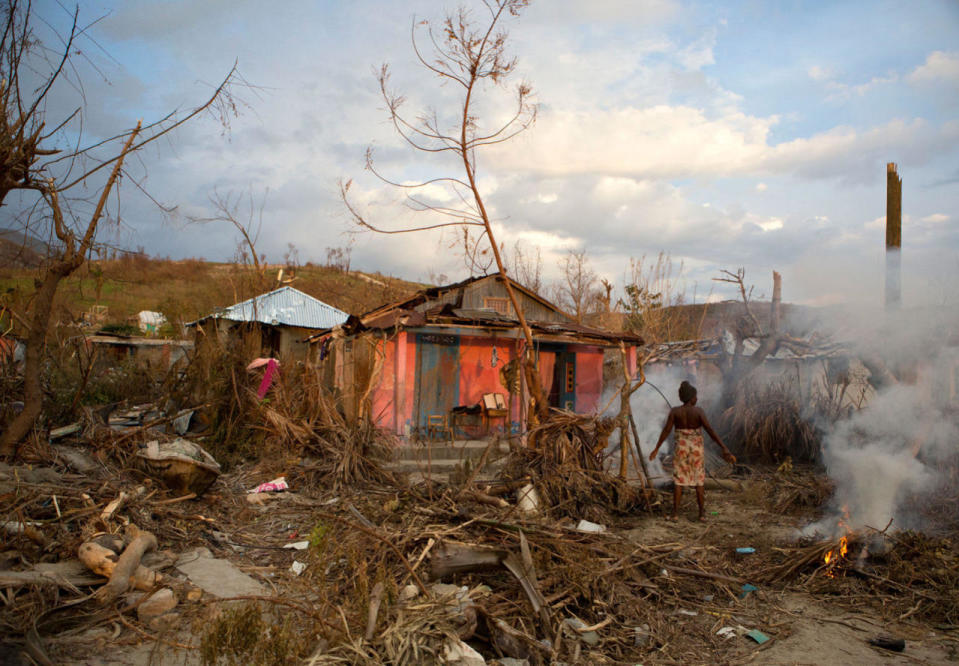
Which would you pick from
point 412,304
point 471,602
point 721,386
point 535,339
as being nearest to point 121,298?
point 412,304

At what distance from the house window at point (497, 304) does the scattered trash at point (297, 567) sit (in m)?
13.6

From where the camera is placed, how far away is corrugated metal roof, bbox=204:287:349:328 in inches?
795

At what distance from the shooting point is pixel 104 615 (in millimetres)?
3816

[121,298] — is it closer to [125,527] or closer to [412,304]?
[412,304]

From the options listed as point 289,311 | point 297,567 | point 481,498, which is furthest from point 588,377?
point 297,567

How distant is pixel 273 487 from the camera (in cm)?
795

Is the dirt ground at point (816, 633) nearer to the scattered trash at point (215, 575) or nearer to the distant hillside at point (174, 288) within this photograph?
the scattered trash at point (215, 575)

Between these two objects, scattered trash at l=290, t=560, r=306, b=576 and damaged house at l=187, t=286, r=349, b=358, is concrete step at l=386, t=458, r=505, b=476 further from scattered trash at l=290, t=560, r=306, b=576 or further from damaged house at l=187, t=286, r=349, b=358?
damaged house at l=187, t=286, r=349, b=358

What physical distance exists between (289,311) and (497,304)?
821cm

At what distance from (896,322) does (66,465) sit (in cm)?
1037

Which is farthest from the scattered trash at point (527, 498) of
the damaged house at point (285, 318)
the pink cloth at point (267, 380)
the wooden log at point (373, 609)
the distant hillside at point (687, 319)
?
the damaged house at point (285, 318)

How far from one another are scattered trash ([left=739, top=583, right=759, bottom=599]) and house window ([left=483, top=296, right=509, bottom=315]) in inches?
545

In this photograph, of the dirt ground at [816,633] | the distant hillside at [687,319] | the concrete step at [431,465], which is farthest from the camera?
the distant hillside at [687,319]

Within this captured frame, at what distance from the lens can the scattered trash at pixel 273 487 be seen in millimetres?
7855
